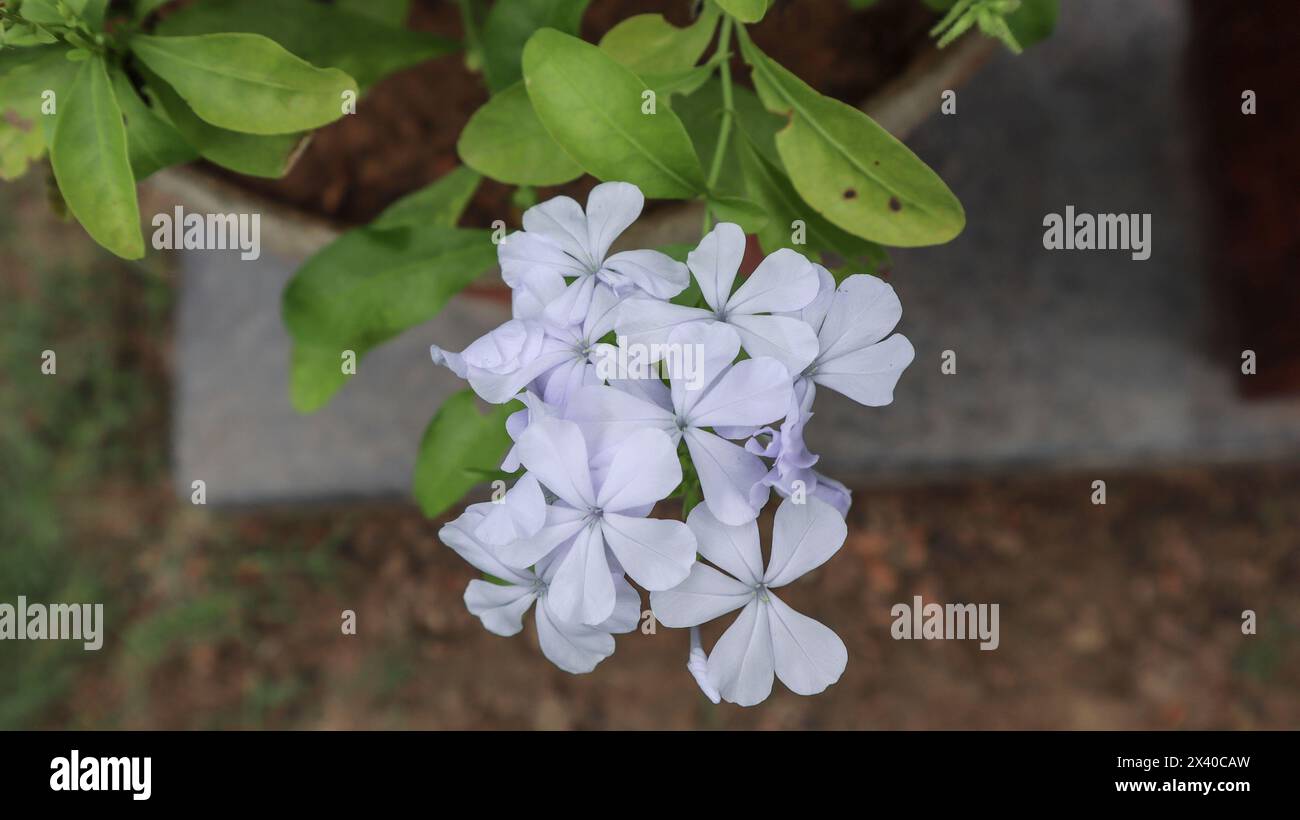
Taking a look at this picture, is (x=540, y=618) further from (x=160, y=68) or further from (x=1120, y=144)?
(x=1120, y=144)

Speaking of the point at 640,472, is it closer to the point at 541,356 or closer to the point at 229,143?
the point at 541,356

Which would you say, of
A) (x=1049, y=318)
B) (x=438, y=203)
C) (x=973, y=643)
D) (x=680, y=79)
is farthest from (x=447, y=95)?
(x=973, y=643)

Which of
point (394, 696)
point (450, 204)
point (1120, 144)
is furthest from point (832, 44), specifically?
point (394, 696)

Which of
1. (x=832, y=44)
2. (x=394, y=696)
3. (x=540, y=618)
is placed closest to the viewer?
(x=540, y=618)

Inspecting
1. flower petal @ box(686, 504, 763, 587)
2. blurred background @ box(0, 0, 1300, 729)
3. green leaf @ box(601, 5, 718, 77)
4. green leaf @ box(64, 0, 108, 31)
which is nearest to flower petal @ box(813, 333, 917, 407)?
flower petal @ box(686, 504, 763, 587)

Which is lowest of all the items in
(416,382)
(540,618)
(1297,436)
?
(540,618)

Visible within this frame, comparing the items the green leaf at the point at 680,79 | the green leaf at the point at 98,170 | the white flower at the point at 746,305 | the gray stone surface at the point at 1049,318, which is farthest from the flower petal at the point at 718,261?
the gray stone surface at the point at 1049,318

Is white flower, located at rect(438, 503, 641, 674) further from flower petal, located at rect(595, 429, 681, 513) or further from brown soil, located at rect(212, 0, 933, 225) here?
brown soil, located at rect(212, 0, 933, 225)
